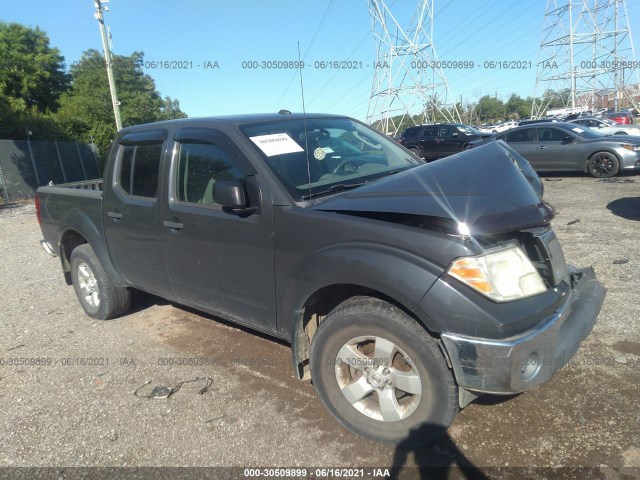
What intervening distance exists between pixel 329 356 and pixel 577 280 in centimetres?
173

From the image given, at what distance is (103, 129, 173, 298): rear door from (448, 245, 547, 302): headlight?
243cm

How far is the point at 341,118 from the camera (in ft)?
13.1

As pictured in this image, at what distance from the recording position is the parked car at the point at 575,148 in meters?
11.2

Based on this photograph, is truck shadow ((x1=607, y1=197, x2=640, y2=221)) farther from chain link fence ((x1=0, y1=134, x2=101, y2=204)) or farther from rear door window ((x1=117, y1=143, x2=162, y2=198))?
chain link fence ((x1=0, y1=134, x2=101, y2=204))

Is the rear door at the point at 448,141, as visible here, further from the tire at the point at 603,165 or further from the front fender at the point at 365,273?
the front fender at the point at 365,273

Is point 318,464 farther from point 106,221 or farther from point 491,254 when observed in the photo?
point 106,221

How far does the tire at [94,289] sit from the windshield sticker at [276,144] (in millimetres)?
2363

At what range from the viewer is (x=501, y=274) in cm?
222

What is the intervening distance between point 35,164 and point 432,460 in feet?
66.5

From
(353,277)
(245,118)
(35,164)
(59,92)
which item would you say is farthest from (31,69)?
(353,277)

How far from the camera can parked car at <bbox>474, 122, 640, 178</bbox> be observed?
1123cm

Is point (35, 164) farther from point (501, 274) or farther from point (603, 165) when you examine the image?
point (501, 274)

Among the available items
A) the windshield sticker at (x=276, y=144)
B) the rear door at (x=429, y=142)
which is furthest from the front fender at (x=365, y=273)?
the rear door at (x=429, y=142)

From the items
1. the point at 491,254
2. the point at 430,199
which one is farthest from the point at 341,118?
the point at 491,254
